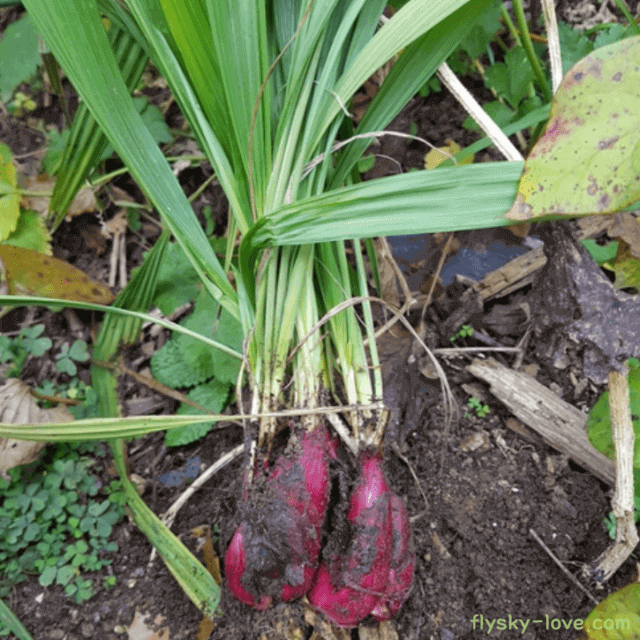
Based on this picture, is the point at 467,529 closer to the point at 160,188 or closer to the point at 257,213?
the point at 257,213

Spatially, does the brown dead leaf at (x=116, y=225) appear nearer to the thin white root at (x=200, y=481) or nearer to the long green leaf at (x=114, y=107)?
the long green leaf at (x=114, y=107)

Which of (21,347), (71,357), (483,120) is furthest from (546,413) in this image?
(21,347)

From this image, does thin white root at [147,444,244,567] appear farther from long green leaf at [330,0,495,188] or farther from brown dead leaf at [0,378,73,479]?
long green leaf at [330,0,495,188]

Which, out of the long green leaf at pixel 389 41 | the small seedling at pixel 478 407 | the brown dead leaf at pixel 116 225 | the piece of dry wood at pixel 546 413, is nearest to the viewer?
the long green leaf at pixel 389 41

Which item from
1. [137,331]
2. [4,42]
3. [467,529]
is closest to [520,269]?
[467,529]

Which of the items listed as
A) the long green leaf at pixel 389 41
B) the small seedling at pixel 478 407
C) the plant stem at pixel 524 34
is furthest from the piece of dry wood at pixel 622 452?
the long green leaf at pixel 389 41

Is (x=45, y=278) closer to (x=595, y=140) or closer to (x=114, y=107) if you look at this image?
(x=114, y=107)
